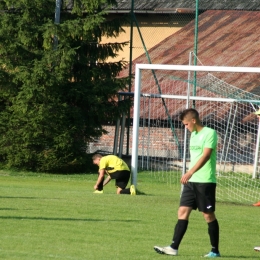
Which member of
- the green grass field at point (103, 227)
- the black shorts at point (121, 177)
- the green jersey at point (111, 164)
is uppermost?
the green jersey at point (111, 164)

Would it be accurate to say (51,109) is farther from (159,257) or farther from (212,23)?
(159,257)

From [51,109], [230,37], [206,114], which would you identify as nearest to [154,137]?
[206,114]

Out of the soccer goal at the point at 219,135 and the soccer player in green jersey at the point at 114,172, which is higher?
the soccer goal at the point at 219,135

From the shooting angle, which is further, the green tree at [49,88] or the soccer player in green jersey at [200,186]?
the green tree at [49,88]

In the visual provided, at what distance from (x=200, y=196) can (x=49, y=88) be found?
16.4 metres

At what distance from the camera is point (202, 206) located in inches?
413

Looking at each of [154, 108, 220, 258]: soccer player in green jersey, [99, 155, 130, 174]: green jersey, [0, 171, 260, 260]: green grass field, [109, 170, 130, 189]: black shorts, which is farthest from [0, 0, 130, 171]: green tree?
[154, 108, 220, 258]: soccer player in green jersey

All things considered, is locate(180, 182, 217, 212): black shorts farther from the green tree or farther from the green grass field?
the green tree

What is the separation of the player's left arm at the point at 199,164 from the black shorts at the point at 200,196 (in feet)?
0.75

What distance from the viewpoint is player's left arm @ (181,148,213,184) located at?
1038 centimetres

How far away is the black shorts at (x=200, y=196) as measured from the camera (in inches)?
413

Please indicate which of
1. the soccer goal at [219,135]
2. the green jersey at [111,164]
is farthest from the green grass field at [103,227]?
the soccer goal at [219,135]

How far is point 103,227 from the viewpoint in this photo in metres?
13.0

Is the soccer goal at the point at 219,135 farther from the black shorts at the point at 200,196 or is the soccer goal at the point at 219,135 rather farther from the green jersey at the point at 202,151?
the black shorts at the point at 200,196
